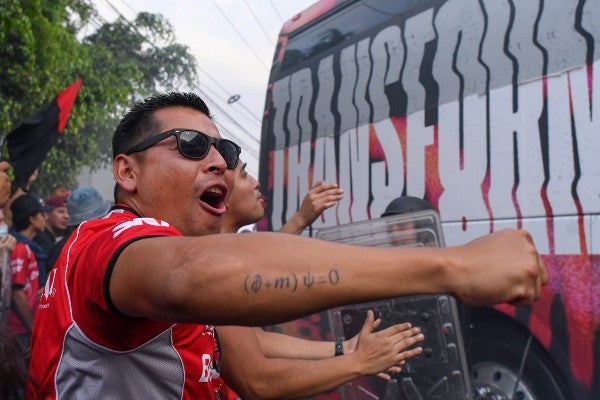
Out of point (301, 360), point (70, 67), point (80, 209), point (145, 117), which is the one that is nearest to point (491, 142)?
point (301, 360)

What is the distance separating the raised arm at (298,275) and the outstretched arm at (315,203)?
7.51 feet

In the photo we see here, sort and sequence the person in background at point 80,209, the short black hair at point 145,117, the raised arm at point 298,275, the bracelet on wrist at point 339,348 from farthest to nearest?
the person in background at point 80,209 < the bracelet on wrist at point 339,348 < the short black hair at point 145,117 < the raised arm at point 298,275

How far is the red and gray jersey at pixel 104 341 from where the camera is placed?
1342mm

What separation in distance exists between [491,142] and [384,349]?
1547mm

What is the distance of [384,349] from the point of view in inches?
94.5

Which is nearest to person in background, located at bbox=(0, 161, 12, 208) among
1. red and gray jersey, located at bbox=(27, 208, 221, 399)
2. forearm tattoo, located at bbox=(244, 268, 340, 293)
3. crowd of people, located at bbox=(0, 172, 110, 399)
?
crowd of people, located at bbox=(0, 172, 110, 399)

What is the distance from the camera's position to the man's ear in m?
1.83

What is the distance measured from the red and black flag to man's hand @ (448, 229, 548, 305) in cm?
595

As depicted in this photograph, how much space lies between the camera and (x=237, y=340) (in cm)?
224

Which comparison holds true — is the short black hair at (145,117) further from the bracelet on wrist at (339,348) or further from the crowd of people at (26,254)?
the crowd of people at (26,254)

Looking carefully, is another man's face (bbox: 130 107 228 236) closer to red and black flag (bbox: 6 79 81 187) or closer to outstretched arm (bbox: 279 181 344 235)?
outstretched arm (bbox: 279 181 344 235)

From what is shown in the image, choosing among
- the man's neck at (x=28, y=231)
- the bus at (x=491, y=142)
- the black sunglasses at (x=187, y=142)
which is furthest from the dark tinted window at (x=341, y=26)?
the black sunglasses at (x=187, y=142)

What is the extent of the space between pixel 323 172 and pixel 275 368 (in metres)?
2.73

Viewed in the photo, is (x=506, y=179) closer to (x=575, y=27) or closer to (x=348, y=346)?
(x=575, y=27)
